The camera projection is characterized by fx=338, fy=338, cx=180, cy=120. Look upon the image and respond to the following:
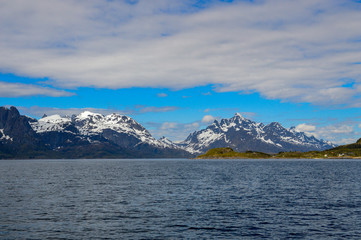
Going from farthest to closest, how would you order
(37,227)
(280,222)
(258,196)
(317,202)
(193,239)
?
(258,196) → (317,202) → (280,222) → (37,227) → (193,239)

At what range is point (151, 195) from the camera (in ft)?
270

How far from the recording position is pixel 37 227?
157 ft

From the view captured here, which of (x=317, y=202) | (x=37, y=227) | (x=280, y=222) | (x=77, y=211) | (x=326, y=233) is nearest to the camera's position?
(x=326, y=233)

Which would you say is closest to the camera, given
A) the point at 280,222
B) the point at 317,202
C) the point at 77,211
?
the point at 280,222

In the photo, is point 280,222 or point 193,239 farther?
point 280,222

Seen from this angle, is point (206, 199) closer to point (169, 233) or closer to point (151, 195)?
point (151, 195)

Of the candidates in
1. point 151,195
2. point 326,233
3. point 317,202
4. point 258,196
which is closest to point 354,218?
point 326,233

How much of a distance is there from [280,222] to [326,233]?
8155 mm

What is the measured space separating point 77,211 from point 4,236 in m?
18.4

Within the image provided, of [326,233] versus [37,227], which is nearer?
[326,233]

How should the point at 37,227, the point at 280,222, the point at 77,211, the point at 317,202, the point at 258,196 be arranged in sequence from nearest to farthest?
the point at 37,227, the point at 280,222, the point at 77,211, the point at 317,202, the point at 258,196

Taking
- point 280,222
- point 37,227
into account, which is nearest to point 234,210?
point 280,222

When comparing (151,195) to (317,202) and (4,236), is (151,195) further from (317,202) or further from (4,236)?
(4,236)

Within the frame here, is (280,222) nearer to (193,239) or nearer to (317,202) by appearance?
(193,239)
